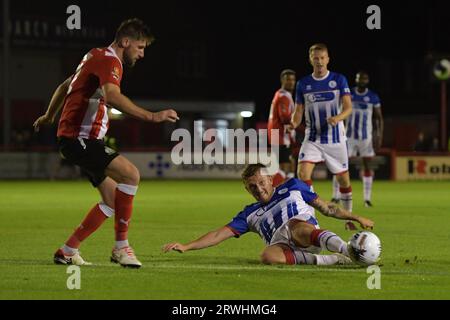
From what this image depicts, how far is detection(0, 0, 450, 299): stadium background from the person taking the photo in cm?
844

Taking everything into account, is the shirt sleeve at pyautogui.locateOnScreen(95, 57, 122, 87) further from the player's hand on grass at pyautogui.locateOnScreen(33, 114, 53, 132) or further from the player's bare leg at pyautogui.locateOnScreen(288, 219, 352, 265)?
the player's bare leg at pyautogui.locateOnScreen(288, 219, 352, 265)

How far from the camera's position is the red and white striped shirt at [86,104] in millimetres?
9070

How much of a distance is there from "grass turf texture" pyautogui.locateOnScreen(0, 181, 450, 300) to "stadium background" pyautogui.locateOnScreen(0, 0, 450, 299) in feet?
0.10

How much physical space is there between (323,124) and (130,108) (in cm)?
588

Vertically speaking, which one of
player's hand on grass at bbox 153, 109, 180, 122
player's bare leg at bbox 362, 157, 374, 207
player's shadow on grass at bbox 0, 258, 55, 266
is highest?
player's hand on grass at bbox 153, 109, 180, 122

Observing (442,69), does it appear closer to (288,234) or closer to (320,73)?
(320,73)

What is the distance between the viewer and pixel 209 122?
177 ft

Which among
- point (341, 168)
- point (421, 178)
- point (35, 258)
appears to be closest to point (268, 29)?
point (421, 178)

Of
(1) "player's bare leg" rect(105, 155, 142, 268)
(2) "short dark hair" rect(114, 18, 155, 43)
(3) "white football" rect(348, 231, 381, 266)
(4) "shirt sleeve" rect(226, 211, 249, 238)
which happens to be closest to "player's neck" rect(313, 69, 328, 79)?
(4) "shirt sleeve" rect(226, 211, 249, 238)

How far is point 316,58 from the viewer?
526 inches

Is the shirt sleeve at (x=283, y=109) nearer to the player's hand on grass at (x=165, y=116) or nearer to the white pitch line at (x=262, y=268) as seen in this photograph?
the white pitch line at (x=262, y=268)

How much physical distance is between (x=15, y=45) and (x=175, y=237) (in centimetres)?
3646

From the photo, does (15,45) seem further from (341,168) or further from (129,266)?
(129,266)

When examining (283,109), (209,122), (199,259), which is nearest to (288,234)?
(199,259)
